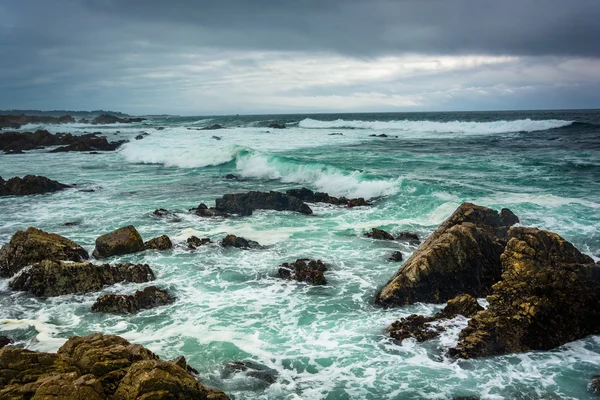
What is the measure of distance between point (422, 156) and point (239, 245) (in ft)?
91.7

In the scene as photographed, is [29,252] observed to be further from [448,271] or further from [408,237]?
Result: [408,237]

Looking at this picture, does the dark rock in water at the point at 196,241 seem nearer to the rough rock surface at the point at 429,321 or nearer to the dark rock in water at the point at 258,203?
the dark rock in water at the point at 258,203

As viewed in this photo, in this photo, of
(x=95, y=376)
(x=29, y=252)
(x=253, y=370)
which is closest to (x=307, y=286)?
→ (x=253, y=370)

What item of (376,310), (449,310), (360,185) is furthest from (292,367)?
(360,185)

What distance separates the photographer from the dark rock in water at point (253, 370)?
7.82 metres

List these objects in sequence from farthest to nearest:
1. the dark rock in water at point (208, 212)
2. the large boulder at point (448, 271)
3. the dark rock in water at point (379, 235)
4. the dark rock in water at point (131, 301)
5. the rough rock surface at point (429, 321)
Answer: the dark rock in water at point (208, 212) → the dark rock in water at point (379, 235) → the large boulder at point (448, 271) → the dark rock in water at point (131, 301) → the rough rock surface at point (429, 321)

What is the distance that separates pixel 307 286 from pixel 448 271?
11.9 ft

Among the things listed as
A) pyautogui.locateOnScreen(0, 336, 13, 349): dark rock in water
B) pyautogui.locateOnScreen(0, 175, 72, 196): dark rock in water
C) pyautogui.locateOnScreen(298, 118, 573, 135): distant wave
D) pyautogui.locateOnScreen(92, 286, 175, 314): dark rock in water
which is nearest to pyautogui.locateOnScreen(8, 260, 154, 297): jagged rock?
pyautogui.locateOnScreen(92, 286, 175, 314): dark rock in water

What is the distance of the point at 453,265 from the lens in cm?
1084

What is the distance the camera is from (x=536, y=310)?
343 inches

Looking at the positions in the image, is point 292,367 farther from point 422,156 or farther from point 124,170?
point 422,156

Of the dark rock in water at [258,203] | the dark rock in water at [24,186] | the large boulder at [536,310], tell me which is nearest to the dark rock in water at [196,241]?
the dark rock in water at [258,203]

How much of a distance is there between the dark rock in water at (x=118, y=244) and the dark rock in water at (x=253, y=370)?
7576 mm

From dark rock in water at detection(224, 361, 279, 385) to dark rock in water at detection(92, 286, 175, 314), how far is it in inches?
134
